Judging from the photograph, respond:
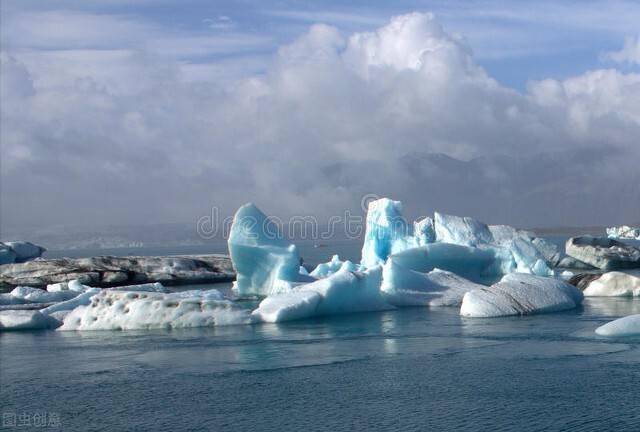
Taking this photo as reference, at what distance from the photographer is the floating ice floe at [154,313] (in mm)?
15344

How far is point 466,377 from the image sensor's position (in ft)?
31.7

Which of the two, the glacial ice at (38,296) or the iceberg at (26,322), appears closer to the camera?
the iceberg at (26,322)

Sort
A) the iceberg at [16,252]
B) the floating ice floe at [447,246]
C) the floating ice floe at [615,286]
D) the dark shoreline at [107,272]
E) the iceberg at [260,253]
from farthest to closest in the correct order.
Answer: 1. the iceberg at [16,252]
2. the dark shoreline at [107,272]
3. the floating ice floe at [447,246]
4. the iceberg at [260,253]
5. the floating ice floe at [615,286]

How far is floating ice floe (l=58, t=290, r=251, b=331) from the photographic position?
15.3 metres

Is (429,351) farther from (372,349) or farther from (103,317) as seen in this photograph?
(103,317)

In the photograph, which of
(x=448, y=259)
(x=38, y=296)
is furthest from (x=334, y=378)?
(x=448, y=259)

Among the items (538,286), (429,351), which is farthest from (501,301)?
(429,351)

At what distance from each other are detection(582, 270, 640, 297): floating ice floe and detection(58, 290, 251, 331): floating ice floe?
30.7 ft

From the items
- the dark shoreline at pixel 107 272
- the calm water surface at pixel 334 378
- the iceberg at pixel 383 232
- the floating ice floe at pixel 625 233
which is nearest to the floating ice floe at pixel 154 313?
the calm water surface at pixel 334 378

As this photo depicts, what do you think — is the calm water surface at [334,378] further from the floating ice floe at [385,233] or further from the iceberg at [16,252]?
the iceberg at [16,252]

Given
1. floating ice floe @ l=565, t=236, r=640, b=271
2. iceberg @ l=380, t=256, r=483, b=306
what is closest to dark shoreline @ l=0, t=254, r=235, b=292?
iceberg @ l=380, t=256, r=483, b=306

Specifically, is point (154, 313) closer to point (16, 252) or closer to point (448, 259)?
point (448, 259)

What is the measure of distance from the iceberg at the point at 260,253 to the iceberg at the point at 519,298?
630 centimetres
